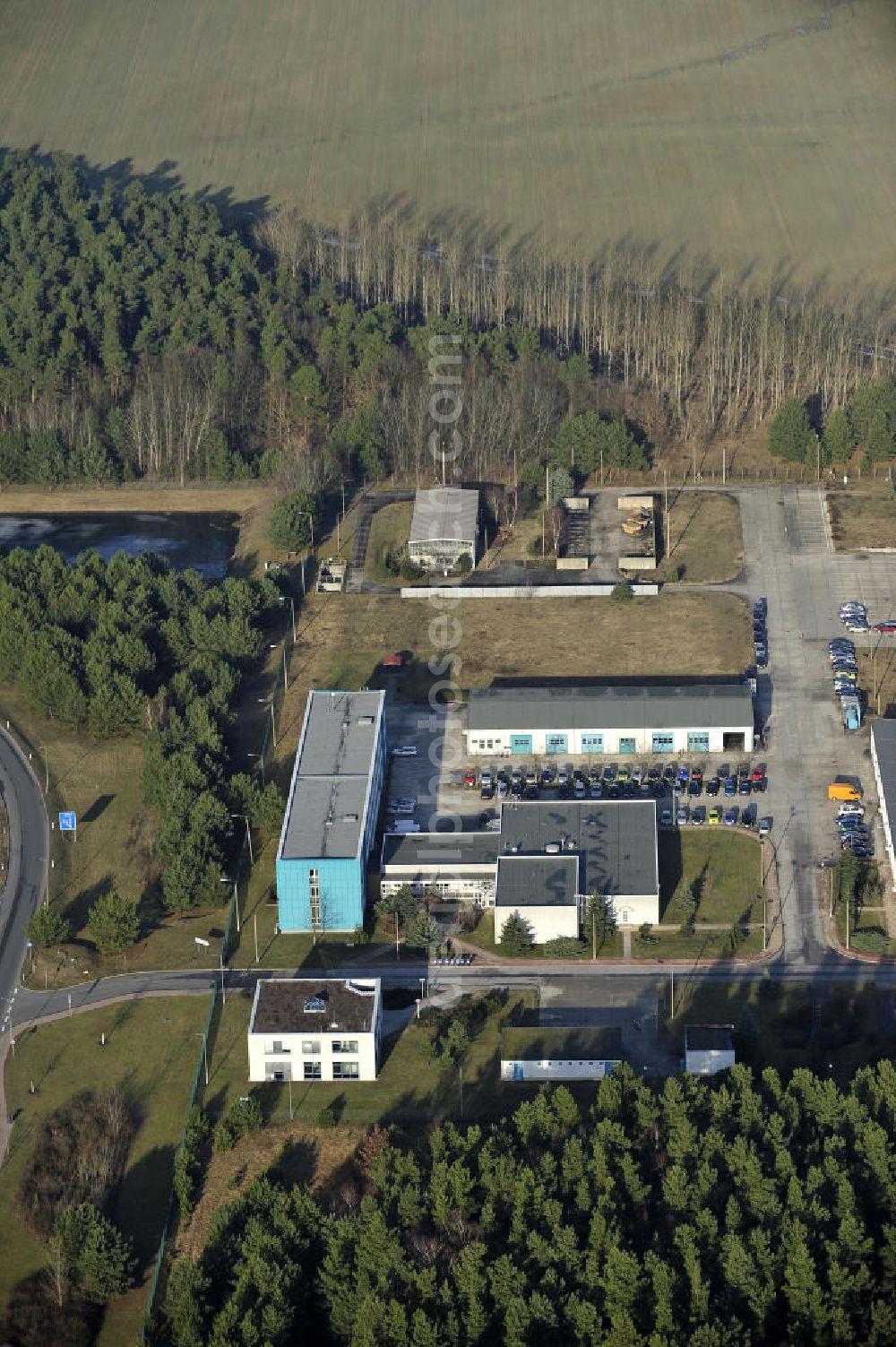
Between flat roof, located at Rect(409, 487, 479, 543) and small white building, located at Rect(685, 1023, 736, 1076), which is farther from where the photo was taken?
flat roof, located at Rect(409, 487, 479, 543)

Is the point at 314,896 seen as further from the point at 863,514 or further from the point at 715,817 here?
the point at 863,514

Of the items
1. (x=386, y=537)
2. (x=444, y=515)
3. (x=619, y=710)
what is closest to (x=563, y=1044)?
(x=619, y=710)

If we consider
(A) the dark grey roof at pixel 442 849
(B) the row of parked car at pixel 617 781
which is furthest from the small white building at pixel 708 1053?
(B) the row of parked car at pixel 617 781

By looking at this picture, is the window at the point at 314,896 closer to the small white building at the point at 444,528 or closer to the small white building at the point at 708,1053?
the small white building at the point at 708,1053

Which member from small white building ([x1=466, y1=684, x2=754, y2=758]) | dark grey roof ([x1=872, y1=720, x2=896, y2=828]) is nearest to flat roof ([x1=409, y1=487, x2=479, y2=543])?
small white building ([x1=466, y1=684, x2=754, y2=758])

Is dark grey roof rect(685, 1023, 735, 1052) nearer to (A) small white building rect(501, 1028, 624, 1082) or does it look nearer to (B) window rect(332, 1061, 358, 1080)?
(A) small white building rect(501, 1028, 624, 1082)
